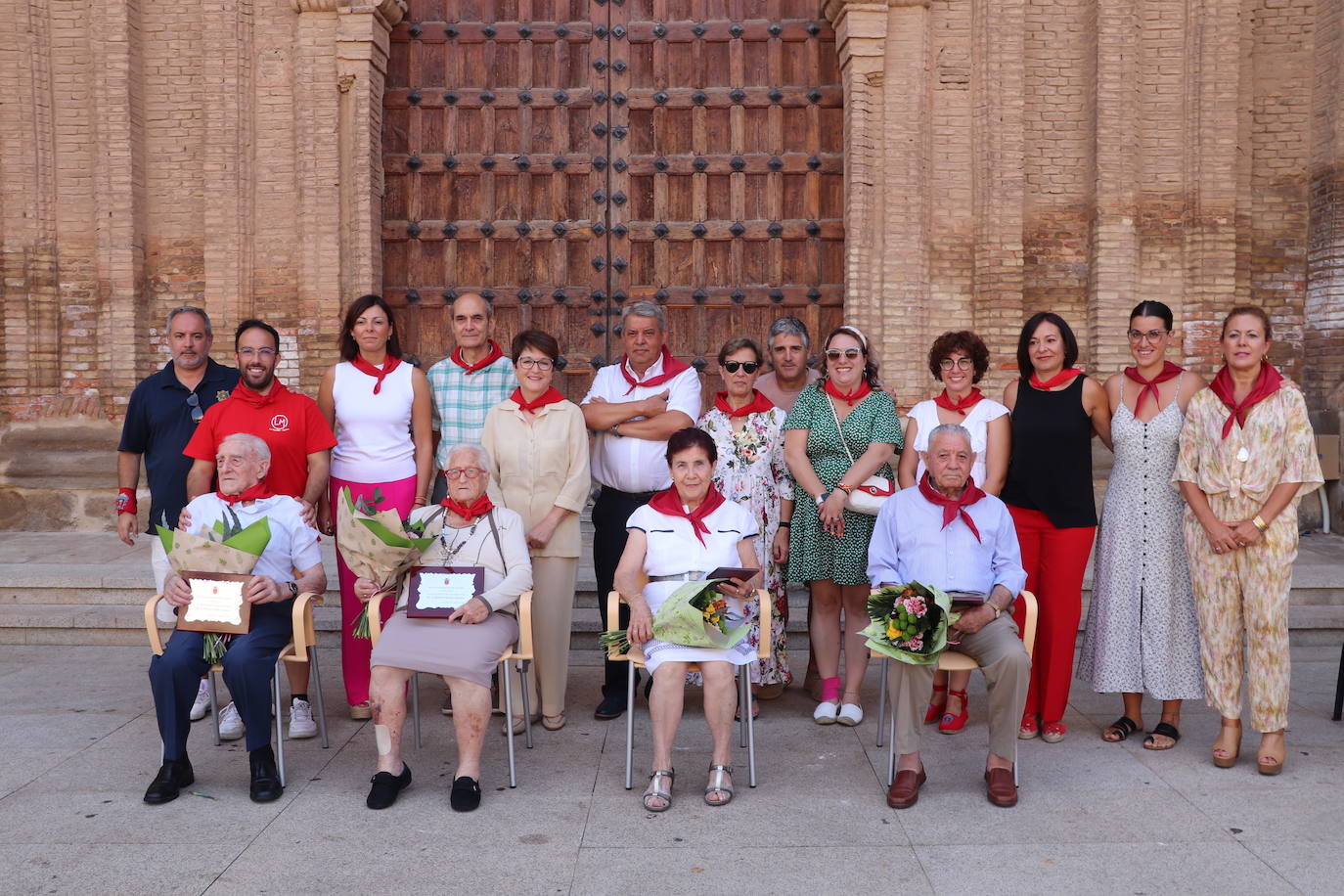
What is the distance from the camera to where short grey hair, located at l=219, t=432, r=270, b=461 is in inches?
183

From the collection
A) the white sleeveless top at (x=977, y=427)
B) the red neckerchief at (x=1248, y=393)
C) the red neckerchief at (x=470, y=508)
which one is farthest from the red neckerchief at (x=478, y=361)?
the red neckerchief at (x=1248, y=393)

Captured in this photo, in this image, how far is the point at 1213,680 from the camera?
478 centimetres

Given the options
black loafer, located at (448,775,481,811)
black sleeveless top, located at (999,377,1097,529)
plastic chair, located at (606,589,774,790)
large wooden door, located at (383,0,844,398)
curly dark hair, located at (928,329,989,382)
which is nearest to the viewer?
black loafer, located at (448,775,481,811)

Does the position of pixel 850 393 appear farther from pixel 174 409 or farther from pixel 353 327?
pixel 174 409

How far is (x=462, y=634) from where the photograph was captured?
4477mm

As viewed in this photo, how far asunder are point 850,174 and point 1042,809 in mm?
5703

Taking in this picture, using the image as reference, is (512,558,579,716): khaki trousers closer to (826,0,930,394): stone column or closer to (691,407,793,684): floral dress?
(691,407,793,684): floral dress

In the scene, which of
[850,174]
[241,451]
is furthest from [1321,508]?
[241,451]

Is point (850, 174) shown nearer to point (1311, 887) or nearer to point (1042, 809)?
point (1042, 809)

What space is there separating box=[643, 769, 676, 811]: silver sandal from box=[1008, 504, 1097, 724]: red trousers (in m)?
1.75

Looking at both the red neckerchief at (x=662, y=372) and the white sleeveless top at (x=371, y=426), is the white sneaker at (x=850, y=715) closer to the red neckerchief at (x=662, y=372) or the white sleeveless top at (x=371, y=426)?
the red neckerchief at (x=662, y=372)

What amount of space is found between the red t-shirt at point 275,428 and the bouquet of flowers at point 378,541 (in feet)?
2.09

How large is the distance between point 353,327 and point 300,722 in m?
1.72

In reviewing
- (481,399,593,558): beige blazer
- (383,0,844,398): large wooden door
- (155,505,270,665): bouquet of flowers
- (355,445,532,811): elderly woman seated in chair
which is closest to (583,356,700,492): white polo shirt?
(481,399,593,558): beige blazer
